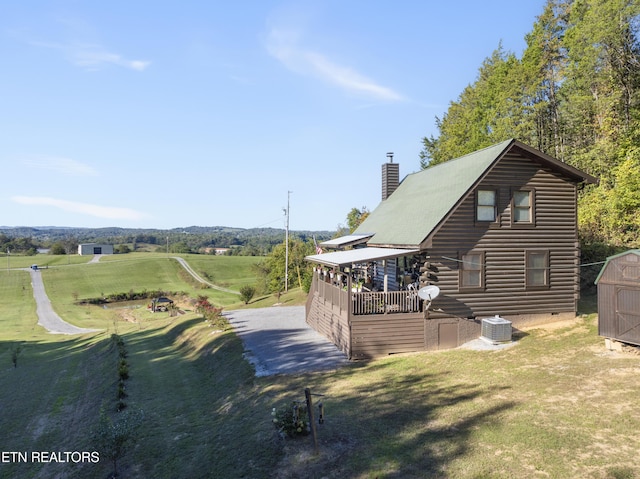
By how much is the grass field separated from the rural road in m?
25.6

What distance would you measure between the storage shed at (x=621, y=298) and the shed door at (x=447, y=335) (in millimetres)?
5119

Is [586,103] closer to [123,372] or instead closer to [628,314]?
[628,314]

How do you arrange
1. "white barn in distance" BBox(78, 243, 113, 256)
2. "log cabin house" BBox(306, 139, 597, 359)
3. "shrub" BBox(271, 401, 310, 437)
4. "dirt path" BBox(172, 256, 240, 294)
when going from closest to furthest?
→ 1. "shrub" BBox(271, 401, 310, 437)
2. "log cabin house" BBox(306, 139, 597, 359)
3. "dirt path" BBox(172, 256, 240, 294)
4. "white barn in distance" BBox(78, 243, 113, 256)

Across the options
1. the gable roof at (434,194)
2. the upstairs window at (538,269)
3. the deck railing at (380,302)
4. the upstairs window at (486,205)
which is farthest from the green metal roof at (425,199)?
the upstairs window at (538,269)

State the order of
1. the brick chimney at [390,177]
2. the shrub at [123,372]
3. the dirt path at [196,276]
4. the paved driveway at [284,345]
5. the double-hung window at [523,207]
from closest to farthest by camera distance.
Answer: the paved driveway at [284,345], the double-hung window at [523,207], the shrub at [123,372], the brick chimney at [390,177], the dirt path at [196,276]

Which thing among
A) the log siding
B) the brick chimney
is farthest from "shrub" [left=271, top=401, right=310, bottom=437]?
the brick chimney

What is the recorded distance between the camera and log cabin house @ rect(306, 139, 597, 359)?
16.9m

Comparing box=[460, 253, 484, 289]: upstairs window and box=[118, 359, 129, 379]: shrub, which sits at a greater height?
box=[460, 253, 484, 289]: upstairs window

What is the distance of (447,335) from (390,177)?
44.1ft

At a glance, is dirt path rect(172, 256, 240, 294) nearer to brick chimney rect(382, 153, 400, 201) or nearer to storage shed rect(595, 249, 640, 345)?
brick chimney rect(382, 153, 400, 201)

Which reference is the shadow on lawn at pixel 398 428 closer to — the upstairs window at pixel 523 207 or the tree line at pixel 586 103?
the upstairs window at pixel 523 207

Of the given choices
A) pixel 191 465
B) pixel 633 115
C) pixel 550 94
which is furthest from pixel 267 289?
pixel 191 465

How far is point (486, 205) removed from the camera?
17781 mm

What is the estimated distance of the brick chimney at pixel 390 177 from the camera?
1094 inches
